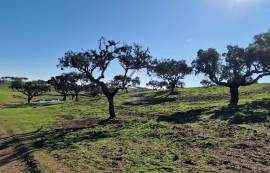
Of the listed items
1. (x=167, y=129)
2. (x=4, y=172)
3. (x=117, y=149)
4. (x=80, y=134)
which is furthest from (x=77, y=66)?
(x=4, y=172)

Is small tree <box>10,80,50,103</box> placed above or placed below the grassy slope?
above

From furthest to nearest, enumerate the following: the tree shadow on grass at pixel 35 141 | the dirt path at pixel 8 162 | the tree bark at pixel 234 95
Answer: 1. the tree bark at pixel 234 95
2. the tree shadow on grass at pixel 35 141
3. the dirt path at pixel 8 162

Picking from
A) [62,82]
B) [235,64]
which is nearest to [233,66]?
[235,64]

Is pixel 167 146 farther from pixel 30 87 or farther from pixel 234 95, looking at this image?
pixel 30 87

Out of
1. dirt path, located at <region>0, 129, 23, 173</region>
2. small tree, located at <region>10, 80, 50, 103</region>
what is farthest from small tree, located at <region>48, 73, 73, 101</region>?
dirt path, located at <region>0, 129, 23, 173</region>

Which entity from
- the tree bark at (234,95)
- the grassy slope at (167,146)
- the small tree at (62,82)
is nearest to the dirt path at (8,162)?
the grassy slope at (167,146)

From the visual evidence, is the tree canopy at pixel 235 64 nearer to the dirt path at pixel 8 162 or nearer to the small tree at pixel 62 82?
the dirt path at pixel 8 162

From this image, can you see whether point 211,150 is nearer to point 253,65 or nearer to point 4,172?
point 4,172

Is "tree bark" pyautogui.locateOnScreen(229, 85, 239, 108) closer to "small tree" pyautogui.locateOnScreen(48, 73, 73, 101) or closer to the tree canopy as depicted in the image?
the tree canopy

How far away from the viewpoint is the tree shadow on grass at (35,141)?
2459 centimetres

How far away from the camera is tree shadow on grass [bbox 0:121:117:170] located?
24.6 metres

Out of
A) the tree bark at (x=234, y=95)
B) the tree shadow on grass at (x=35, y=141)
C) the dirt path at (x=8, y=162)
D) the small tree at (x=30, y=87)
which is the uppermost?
the small tree at (x=30, y=87)

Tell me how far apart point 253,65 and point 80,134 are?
3112 cm

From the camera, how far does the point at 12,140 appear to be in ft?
108
